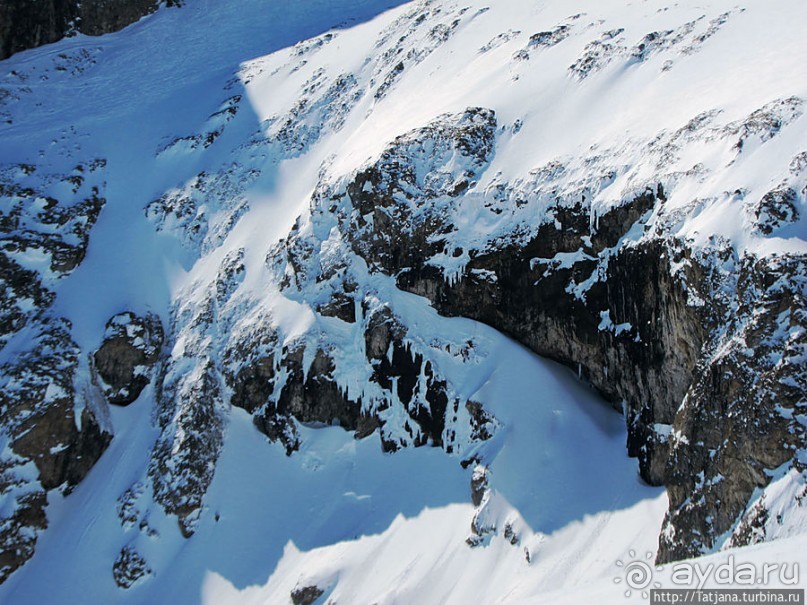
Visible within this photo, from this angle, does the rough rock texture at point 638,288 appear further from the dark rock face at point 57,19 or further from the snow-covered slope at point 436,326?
the dark rock face at point 57,19

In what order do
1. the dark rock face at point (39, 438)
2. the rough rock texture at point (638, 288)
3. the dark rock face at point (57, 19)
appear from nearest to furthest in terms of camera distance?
the rough rock texture at point (638, 288) < the dark rock face at point (39, 438) < the dark rock face at point (57, 19)

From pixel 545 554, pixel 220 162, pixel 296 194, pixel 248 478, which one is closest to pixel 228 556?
pixel 248 478

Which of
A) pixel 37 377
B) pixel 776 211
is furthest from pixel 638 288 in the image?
pixel 37 377

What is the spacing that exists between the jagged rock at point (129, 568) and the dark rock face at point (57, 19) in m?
36.3

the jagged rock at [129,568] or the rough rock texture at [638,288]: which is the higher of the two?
the rough rock texture at [638,288]

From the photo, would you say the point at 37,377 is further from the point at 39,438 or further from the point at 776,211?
the point at 776,211

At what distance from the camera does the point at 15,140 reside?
3759cm

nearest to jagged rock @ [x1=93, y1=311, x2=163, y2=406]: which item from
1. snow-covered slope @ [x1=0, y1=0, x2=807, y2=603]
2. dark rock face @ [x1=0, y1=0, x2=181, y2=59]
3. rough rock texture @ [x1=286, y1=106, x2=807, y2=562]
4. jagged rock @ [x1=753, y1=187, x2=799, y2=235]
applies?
snow-covered slope @ [x1=0, y1=0, x2=807, y2=603]

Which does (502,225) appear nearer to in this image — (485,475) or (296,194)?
(485,475)

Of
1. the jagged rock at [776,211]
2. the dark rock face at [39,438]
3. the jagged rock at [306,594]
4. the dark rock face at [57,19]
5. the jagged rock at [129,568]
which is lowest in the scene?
the jagged rock at [306,594]

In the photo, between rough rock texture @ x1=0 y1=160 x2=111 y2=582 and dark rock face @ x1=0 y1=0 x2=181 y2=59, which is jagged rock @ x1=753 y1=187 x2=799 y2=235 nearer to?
rough rock texture @ x1=0 y1=160 x2=111 y2=582

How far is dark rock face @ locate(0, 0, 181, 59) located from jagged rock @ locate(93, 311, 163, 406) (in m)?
27.2

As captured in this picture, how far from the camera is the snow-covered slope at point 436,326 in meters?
17.3

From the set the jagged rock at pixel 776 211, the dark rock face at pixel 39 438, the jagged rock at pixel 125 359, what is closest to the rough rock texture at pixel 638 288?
the jagged rock at pixel 776 211
